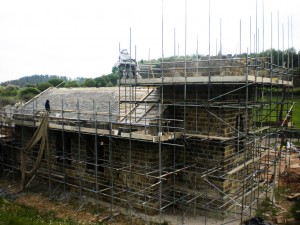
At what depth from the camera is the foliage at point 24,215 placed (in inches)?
446

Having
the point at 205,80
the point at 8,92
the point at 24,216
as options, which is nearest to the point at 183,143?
the point at 205,80

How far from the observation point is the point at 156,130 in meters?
13.8

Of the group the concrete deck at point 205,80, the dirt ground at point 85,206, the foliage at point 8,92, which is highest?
the foliage at point 8,92

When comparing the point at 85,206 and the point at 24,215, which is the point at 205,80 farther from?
the point at 24,215

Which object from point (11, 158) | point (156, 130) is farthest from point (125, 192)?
point (11, 158)

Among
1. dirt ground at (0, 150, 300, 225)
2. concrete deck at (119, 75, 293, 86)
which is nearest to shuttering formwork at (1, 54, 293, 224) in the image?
concrete deck at (119, 75, 293, 86)

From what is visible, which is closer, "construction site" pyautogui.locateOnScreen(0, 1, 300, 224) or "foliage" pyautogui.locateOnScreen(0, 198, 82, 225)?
"foliage" pyautogui.locateOnScreen(0, 198, 82, 225)

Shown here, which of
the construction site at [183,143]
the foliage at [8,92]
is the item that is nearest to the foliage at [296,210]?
the construction site at [183,143]

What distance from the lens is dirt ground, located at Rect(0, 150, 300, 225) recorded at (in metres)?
13.3

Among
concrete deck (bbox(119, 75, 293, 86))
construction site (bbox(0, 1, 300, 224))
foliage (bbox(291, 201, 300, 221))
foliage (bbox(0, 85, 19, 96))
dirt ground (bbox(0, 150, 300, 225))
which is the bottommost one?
dirt ground (bbox(0, 150, 300, 225))

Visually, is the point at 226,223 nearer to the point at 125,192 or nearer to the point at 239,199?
the point at 239,199

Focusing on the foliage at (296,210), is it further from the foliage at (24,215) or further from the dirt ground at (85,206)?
the foliage at (24,215)

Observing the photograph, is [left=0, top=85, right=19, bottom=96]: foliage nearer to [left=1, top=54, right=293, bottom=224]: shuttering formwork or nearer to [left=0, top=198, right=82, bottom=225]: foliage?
[left=1, top=54, right=293, bottom=224]: shuttering formwork

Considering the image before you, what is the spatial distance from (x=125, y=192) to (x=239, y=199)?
204 inches
